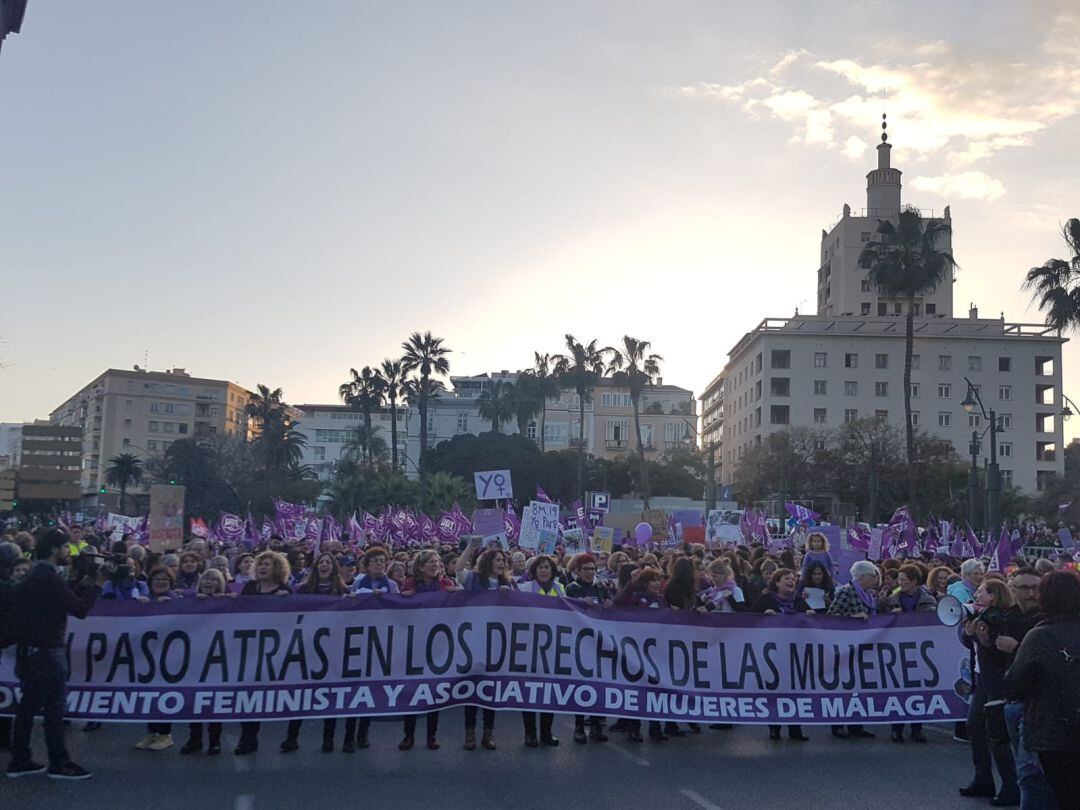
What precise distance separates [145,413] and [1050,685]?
12637cm

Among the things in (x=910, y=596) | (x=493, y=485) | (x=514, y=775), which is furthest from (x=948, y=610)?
(x=493, y=485)

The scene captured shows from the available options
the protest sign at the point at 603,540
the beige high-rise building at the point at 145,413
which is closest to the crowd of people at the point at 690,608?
the protest sign at the point at 603,540

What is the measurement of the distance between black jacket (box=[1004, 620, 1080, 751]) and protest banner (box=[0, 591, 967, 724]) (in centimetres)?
426

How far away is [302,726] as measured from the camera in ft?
35.2

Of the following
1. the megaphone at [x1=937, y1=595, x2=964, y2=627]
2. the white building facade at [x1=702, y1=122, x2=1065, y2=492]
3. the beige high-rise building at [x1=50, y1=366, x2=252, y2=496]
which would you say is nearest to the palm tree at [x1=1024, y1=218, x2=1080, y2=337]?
the megaphone at [x1=937, y1=595, x2=964, y2=627]

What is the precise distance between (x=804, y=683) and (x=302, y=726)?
4767 millimetres

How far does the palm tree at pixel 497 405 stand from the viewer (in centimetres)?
9637

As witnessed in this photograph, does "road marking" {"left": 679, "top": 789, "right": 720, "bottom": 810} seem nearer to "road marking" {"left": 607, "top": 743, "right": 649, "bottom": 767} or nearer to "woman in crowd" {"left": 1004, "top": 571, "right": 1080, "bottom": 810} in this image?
"road marking" {"left": 607, "top": 743, "right": 649, "bottom": 767}

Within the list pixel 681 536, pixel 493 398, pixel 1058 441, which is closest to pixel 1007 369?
pixel 1058 441

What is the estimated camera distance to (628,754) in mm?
9281

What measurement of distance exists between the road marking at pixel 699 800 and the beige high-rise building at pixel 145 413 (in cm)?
11641

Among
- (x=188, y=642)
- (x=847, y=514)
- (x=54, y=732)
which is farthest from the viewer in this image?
(x=847, y=514)

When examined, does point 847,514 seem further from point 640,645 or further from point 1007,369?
point 640,645

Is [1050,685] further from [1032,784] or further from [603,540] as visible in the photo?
[603,540]
